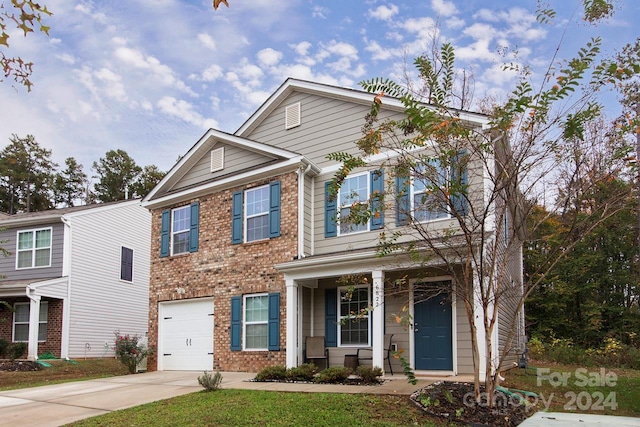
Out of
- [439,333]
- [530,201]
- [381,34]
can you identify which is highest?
[381,34]

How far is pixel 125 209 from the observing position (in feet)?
74.4

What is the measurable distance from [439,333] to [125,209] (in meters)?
15.2

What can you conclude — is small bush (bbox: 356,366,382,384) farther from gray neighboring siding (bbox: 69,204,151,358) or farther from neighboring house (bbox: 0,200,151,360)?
gray neighboring siding (bbox: 69,204,151,358)

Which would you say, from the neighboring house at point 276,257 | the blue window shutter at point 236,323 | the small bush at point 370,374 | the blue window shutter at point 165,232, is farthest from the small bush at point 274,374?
the blue window shutter at point 165,232

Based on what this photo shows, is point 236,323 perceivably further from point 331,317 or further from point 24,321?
point 24,321

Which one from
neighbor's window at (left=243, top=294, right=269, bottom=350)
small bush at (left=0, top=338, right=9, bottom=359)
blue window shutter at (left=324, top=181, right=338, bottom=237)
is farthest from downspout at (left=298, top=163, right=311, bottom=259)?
small bush at (left=0, top=338, right=9, bottom=359)

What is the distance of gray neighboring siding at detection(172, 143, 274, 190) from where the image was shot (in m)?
14.9

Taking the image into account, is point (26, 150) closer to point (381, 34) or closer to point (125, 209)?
point (125, 209)

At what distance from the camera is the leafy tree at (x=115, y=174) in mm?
40938

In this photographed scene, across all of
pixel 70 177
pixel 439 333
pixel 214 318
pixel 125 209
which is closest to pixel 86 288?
pixel 125 209

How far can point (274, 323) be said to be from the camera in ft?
43.7

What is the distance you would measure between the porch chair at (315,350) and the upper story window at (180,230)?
4306 millimetres

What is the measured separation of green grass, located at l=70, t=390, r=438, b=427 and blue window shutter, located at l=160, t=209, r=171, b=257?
735 cm

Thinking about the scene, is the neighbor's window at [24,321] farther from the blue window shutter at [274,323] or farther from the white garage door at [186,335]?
the blue window shutter at [274,323]
